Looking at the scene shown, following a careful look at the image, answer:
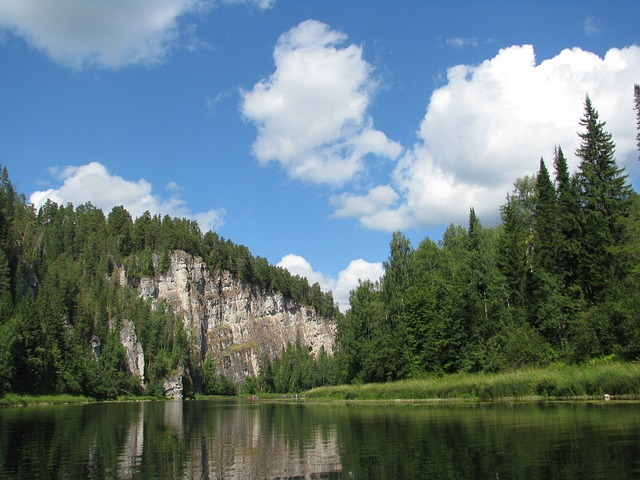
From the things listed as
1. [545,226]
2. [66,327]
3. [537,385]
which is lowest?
[537,385]

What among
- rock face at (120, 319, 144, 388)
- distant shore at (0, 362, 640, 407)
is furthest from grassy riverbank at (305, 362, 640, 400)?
rock face at (120, 319, 144, 388)

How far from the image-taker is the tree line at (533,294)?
52.7 meters

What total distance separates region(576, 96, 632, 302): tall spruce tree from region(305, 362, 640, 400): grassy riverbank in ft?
46.1

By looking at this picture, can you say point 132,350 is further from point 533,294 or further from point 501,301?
point 533,294

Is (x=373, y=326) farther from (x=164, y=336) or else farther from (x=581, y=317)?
(x=164, y=336)

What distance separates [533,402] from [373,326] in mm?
45340

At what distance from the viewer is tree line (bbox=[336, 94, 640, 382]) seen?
52.7 meters

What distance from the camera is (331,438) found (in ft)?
88.3

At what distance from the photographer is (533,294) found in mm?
67188

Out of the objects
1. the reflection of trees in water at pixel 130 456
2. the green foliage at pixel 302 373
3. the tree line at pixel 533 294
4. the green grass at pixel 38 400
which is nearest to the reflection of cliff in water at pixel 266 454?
the reflection of trees in water at pixel 130 456

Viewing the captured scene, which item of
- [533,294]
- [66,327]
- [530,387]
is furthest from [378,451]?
[66,327]

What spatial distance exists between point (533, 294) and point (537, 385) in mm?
26073

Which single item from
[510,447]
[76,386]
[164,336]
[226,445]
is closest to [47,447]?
[226,445]

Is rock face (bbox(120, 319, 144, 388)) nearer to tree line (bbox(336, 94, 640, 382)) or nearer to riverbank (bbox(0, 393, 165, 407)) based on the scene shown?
riverbank (bbox(0, 393, 165, 407))
